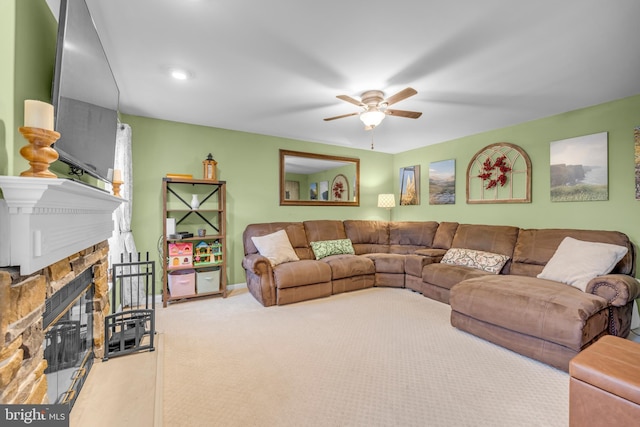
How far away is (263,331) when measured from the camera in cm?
273

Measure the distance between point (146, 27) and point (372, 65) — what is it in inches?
66.4

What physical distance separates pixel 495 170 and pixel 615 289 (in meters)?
2.20

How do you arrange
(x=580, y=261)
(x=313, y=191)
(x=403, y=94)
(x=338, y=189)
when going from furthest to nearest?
1. (x=338, y=189)
2. (x=313, y=191)
3. (x=580, y=261)
4. (x=403, y=94)

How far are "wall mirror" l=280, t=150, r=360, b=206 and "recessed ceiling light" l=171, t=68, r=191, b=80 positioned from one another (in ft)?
6.92

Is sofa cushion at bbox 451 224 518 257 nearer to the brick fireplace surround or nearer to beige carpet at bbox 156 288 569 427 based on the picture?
beige carpet at bbox 156 288 569 427

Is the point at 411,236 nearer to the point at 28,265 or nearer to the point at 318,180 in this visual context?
the point at 318,180

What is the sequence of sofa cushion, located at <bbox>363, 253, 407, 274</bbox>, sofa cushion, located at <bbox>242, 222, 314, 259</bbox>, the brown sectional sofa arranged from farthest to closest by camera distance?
1. sofa cushion, located at <bbox>363, 253, 407, 274</bbox>
2. sofa cushion, located at <bbox>242, 222, 314, 259</bbox>
3. the brown sectional sofa

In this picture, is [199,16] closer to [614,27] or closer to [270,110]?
→ [270,110]

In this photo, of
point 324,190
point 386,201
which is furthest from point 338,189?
point 386,201

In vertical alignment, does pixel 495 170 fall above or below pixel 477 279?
above

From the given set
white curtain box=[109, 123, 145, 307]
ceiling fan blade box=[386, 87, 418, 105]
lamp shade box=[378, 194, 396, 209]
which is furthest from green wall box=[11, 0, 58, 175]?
lamp shade box=[378, 194, 396, 209]

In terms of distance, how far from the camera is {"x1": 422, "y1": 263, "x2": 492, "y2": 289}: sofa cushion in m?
3.32

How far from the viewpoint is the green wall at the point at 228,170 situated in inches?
142

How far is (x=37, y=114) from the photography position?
96cm
